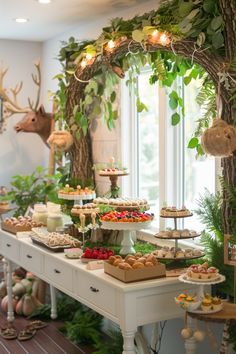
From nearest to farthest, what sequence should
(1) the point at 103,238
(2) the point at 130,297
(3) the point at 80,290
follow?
1. (2) the point at 130,297
2. (3) the point at 80,290
3. (1) the point at 103,238

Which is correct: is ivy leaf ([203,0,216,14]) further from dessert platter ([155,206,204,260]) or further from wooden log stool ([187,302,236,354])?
wooden log stool ([187,302,236,354])

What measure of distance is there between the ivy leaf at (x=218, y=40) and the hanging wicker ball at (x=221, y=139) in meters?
0.39

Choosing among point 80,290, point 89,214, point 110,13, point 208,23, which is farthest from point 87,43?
point 80,290

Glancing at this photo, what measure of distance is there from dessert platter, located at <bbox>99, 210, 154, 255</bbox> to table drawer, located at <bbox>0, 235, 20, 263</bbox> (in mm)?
1126

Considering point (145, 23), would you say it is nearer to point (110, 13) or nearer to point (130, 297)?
point (110, 13)

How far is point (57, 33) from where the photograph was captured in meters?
5.34

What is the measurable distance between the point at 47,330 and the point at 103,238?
96cm

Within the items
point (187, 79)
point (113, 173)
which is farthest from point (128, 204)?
point (187, 79)

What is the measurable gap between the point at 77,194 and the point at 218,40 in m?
1.70

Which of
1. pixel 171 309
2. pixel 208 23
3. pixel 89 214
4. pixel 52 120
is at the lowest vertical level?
pixel 171 309

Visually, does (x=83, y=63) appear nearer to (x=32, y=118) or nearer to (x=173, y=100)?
(x=173, y=100)

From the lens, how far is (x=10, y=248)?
14.5 ft

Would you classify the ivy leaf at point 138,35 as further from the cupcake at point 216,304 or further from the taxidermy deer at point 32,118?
the taxidermy deer at point 32,118

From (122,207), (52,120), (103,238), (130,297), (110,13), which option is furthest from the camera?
(52,120)
